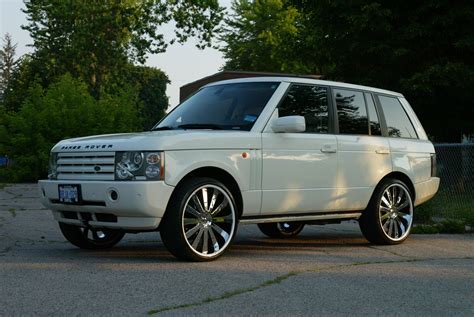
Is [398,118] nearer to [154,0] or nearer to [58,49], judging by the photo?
[154,0]

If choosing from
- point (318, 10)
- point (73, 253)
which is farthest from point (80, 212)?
point (318, 10)

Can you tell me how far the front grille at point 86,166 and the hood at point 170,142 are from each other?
0.19 feet

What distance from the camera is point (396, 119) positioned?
8641 millimetres

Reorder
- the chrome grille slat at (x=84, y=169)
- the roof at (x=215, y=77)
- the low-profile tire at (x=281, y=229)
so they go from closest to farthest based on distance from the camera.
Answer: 1. the chrome grille slat at (x=84, y=169)
2. the low-profile tire at (x=281, y=229)
3. the roof at (x=215, y=77)

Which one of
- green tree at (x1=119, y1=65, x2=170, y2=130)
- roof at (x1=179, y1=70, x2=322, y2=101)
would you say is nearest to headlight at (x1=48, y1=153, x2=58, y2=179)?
roof at (x1=179, y1=70, x2=322, y2=101)

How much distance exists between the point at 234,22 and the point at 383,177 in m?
40.6

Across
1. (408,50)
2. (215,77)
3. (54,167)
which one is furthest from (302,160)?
(215,77)

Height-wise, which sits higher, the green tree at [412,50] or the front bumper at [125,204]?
the green tree at [412,50]

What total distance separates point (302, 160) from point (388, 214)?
1.65 metres

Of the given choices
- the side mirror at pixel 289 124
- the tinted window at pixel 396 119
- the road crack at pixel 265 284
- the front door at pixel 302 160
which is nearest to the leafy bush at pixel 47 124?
the tinted window at pixel 396 119

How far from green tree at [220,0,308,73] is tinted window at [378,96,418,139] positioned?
3488 cm

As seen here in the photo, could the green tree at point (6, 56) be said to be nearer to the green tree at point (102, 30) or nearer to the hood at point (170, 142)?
the green tree at point (102, 30)

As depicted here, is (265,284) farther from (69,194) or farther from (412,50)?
(412,50)

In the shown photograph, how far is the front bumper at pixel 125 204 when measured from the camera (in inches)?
234
